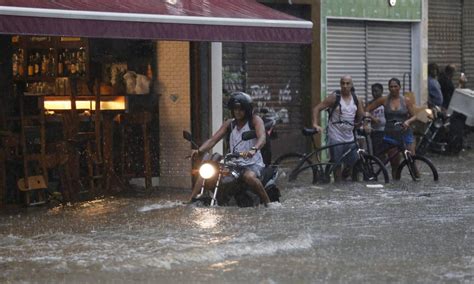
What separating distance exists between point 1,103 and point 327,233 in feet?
17.1

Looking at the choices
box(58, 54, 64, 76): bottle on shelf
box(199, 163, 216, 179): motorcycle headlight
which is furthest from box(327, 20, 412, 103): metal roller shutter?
box(199, 163, 216, 179): motorcycle headlight

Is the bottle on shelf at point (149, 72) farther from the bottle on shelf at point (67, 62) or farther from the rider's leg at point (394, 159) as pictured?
the rider's leg at point (394, 159)

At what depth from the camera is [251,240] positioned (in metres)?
10.5

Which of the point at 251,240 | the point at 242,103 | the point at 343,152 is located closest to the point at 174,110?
the point at 343,152

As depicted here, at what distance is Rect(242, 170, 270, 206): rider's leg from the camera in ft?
41.6

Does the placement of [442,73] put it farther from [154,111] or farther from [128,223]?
[128,223]

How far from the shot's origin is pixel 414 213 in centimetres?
1270

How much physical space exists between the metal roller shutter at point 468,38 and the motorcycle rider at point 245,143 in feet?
38.0

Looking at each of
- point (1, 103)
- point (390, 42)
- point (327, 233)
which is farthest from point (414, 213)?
point (390, 42)

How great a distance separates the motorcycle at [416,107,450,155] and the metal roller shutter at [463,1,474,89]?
2596 millimetres

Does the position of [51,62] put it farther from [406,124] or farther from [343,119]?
[406,124]

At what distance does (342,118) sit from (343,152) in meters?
0.49

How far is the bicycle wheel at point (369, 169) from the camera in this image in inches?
615

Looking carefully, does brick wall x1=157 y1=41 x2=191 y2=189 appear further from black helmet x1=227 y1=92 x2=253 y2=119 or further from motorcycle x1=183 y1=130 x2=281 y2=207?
motorcycle x1=183 y1=130 x2=281 y2=207
